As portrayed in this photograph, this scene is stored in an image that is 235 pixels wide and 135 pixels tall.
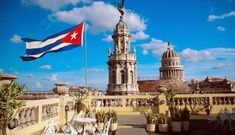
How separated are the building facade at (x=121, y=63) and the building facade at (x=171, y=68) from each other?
124 feet

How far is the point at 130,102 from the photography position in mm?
→ 18172

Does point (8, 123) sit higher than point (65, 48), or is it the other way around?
point (65, 48)

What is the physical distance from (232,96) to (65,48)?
970 centimetres

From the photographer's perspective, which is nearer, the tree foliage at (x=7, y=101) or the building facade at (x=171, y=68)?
the tree foliage at (x=7, y=101)

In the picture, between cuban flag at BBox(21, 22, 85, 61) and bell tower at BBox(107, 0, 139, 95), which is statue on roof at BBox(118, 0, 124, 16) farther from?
cuban flag at BBox(21, 22, 85, 61)

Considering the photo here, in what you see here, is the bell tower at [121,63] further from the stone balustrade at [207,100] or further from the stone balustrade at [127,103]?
the stone balustrade at [207,100]

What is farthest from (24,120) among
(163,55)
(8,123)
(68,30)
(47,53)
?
(163,55)

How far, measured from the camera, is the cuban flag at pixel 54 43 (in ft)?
40.6

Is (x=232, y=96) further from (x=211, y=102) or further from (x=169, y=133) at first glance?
(x=169, y=133)

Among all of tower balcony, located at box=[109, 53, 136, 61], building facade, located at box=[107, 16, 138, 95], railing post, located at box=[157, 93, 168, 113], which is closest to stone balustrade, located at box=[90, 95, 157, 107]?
railing post, located at box=[157, 93, 168, 113]

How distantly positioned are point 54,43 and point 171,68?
3559 inches

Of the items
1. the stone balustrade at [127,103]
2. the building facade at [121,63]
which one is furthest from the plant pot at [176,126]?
the building facade at [121,63]

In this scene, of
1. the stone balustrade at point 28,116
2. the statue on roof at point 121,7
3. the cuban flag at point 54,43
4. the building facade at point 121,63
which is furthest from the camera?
the building facade at point 121,63

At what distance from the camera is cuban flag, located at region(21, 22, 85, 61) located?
12.4 m
